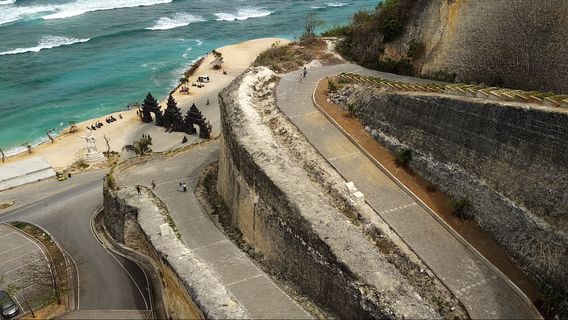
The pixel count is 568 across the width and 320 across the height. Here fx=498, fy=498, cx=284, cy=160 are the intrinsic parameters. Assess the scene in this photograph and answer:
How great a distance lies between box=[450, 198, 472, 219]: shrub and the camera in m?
20.5

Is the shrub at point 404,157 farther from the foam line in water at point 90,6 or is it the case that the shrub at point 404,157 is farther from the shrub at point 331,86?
the foam line in water at point 90,6

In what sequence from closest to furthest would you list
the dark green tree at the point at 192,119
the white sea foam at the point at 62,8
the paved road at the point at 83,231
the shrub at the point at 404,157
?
the shrub at the point at 404,157 < the paved road at the point at 83,231 < the dark green tree at the point at 192,119 < the white sea foam at the point at 62,8

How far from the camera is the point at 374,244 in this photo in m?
19.3

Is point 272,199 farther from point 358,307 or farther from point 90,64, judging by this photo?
point 90,64

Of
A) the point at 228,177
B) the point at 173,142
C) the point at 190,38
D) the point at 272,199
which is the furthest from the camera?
the point at 190,38

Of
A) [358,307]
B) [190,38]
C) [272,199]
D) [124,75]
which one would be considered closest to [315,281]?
[358,307]

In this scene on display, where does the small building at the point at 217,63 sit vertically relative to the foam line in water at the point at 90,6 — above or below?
below

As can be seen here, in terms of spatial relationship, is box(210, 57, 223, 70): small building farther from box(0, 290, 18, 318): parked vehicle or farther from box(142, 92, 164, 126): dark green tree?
box(0, 290, 18, 318): parked vehicle

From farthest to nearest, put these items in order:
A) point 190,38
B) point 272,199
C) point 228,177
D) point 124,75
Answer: point 190,38 < point 124,75 < point 228,177 < point 272,199

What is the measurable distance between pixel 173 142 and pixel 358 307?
1313 inches

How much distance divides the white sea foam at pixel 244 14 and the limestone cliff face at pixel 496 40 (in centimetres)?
6660

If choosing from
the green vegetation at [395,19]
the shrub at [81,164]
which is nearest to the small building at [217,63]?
the shrub at [81,164]

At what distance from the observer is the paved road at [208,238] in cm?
1947

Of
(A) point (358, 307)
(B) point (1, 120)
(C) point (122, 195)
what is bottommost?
(B) point (1, 120)
